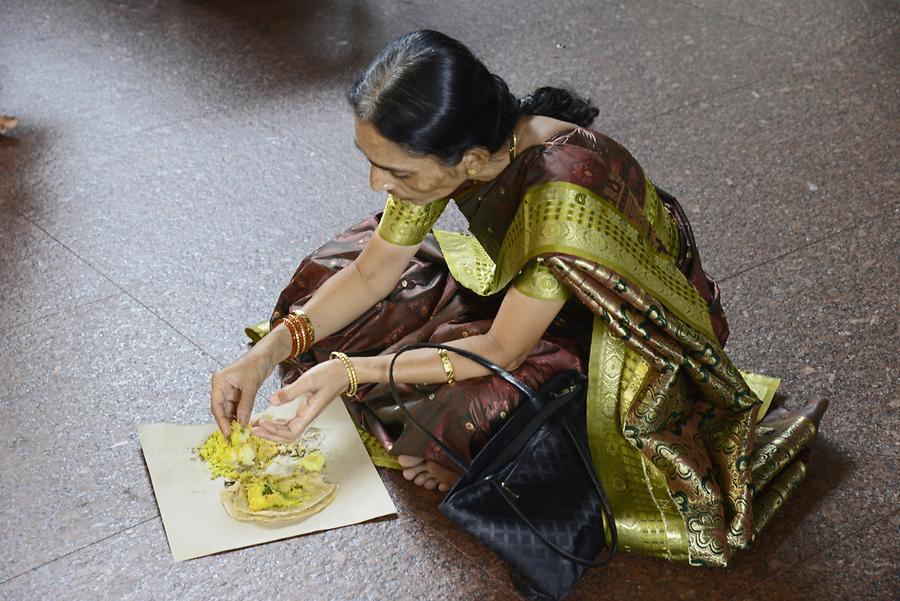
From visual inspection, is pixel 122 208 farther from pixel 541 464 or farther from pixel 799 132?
pixel 799 132

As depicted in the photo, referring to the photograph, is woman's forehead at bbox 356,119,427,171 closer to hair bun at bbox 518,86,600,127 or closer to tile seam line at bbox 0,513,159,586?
hair bun at bbox 518,86,600,127

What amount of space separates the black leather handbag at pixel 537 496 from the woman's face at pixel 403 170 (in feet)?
0.90

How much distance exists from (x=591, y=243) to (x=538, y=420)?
0.31 meters

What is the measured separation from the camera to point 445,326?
208 cm

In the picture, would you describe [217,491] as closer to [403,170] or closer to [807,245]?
[403,170]

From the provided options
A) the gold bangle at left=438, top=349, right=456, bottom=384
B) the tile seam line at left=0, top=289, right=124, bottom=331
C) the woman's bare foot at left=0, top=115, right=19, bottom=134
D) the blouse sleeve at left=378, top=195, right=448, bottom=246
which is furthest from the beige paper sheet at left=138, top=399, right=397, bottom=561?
the woman's bare foot at left=0, top=115, right=19, bottom=134

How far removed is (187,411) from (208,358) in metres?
0.20

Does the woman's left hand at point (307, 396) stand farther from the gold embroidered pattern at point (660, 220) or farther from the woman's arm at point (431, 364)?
the gold embroidered pattern at point (660, 220)

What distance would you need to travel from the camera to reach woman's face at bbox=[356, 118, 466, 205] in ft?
5.61

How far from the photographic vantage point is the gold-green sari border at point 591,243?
5.74 ft

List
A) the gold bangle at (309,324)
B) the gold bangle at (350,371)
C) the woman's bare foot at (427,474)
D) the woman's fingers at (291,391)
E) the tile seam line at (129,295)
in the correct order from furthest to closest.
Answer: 1. the tile seam line at (129,295)
2. the gold bangle at (309,324)
3. the woman's bare foot at (427,474)
4. the gold bangle at (350,371)
5. the woman's fingers at (291,391)

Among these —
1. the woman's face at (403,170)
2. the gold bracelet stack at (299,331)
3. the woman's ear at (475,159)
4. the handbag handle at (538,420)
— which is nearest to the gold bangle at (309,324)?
the gold bracelet stack at (299,331)

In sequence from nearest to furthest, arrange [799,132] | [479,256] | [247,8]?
[479,256] → [799,132] → [247,8]

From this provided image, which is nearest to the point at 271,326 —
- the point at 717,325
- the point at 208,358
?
the point at 208,358
